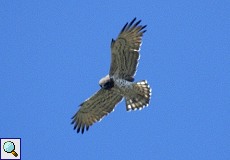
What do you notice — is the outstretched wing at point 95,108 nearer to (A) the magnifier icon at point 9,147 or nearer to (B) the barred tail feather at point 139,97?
(B) the barred tail feather at point 139,97

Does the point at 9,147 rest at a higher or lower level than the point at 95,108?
lower

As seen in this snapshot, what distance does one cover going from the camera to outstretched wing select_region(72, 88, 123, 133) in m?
18.5

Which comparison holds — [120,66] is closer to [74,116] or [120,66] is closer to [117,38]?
[117,38]

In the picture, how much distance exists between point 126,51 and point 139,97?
142cm

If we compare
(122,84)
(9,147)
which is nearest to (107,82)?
(122,84)

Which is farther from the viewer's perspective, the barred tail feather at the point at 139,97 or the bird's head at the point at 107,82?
the barred tail feather at the point at 139,97

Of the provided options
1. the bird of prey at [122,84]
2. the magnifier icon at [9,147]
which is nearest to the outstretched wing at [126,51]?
the bird of prey at [122,84]

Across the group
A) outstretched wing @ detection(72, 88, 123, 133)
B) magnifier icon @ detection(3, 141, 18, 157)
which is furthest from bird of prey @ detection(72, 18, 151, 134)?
magnifier icon @ detection(3, 141, 18, 157)

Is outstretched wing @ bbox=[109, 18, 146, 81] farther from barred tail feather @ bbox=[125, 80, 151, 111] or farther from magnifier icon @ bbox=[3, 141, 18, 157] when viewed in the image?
magnifier icon @ bbox=[3, 141, 18, 157]

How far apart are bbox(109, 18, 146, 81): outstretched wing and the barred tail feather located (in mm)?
431

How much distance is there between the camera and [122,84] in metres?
18.0

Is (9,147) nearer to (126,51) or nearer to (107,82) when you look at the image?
(107,82)

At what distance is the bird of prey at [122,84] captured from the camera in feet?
58.6

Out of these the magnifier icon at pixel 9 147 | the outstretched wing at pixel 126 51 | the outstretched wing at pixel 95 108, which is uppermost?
the outstretched wing at pixel 126 51
